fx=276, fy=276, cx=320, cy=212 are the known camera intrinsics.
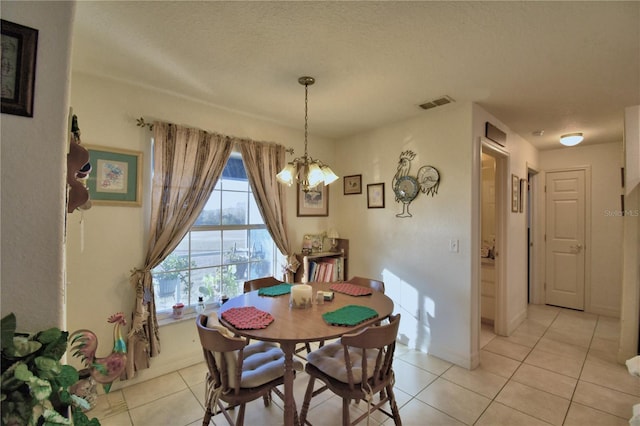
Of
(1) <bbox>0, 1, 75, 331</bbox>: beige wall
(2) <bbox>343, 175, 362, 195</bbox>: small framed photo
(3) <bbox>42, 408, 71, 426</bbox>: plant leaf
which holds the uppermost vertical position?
(2) <bbox>343, 175, 362, 195</bbox>: small framed photo

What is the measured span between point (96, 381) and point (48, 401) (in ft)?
0.41

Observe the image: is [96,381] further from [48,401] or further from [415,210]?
[415,210]

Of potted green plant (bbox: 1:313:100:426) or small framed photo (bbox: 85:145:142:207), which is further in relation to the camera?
small framed photo (bbox: 85:145:142:207)

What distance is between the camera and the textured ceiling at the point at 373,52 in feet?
4.71

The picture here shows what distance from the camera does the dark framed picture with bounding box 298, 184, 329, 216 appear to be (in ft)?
11.4

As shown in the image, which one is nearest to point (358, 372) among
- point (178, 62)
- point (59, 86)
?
point (59, 86)

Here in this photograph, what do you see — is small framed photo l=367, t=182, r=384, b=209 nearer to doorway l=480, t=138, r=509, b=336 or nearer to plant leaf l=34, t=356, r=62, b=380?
doorway l=480, t=138, r=509, b=336

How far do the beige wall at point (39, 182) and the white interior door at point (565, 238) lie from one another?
5.54 m

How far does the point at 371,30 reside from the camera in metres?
1.57

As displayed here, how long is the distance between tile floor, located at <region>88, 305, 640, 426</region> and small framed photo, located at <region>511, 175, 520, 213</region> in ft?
5.11

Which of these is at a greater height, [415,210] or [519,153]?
[519,153]

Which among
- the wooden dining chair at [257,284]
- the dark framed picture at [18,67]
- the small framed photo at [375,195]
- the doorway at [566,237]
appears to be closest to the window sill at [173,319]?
the wooden dining chair at [257,284]

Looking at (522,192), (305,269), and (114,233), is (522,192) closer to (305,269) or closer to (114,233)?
(305,269)

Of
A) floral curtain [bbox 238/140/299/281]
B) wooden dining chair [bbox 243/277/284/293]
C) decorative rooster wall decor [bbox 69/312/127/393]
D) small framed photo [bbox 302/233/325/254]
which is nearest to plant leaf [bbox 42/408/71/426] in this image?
decorative rooster wall decor [bbox 69/312/127/393]
